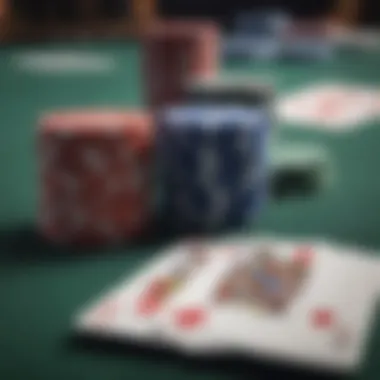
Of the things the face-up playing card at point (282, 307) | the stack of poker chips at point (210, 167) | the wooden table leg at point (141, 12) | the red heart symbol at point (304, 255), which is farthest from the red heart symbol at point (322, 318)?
the wooden table leg at point (141, 12)

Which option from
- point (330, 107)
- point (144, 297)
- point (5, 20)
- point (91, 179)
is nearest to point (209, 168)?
point (91, 179)

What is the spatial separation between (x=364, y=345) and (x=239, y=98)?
63 centimetres

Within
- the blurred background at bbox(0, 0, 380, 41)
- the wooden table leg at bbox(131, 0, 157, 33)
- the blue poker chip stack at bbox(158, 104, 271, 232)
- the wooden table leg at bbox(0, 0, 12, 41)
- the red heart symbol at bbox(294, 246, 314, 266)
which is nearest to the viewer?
the red heart symbol at bbox(294, 246, 314, 266)

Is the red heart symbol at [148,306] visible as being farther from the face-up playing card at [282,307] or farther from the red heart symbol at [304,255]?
the red heart symbol at [304,255]

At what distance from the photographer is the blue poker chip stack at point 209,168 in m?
1.06

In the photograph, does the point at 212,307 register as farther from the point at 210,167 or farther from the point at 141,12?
the point at 141,12

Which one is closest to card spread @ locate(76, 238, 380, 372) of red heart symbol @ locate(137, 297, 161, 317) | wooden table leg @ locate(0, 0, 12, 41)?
red heart symbol @ locate(137, 297, 161, 317)

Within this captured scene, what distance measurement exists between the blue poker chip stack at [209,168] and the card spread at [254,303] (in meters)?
0.07

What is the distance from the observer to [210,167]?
106 centimetres

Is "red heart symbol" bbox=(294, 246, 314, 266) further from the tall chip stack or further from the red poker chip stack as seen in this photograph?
the tall chip stack

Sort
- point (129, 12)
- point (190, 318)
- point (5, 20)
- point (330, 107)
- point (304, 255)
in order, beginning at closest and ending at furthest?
point (190, 318), point (304, 255), point (330, 107), point (5, 20), point (129, 12)

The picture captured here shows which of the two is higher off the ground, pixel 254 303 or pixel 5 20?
pixel 254 303

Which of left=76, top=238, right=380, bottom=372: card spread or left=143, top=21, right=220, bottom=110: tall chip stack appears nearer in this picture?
left=76, top=238, right=380, bottom=372: card spread

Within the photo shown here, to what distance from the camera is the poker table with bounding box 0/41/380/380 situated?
74cm
